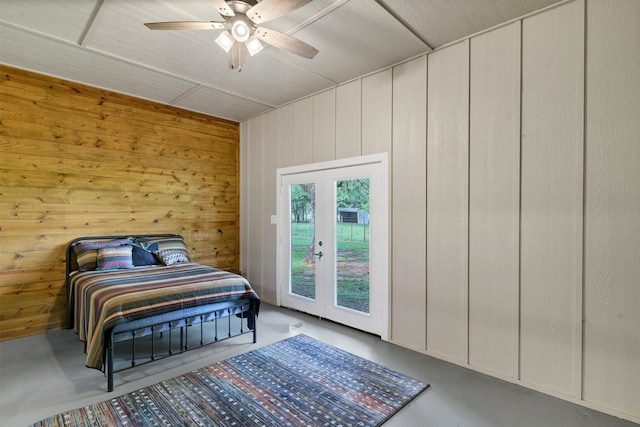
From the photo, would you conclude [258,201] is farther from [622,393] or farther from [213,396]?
[622,393]

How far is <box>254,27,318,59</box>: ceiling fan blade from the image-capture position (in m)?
2.26

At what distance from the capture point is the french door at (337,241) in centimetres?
347

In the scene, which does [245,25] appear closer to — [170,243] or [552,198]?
[552,198]

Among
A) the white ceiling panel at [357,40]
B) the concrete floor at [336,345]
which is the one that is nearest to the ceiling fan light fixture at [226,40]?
the white ceiling panel at [357,40]

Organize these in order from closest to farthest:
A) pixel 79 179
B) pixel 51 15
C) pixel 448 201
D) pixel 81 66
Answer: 1. pixel 51 15
2. pixel 448 201
3. pixel 81 66
4. pixel 79 179

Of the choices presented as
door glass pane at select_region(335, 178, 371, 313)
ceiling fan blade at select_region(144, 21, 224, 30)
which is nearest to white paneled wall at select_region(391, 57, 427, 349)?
door glass pane at select_region(335, 178, 371, 313)

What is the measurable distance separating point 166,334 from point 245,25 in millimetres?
3294

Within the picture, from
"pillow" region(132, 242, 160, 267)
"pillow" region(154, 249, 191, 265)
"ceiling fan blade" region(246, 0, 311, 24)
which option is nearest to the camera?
"ceiling fan blade" region(246, 0, 311, 24)

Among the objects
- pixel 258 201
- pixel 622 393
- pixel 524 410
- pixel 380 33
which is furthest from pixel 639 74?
pixel 258 201

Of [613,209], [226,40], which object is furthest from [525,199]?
[226,40]

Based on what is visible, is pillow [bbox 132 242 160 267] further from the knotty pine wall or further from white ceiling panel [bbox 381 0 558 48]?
white ceiling panel [bbox 381 0 558 48]

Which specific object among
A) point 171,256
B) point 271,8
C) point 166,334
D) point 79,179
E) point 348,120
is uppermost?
point 271,8

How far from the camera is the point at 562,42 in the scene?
7.78 ft

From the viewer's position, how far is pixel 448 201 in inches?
117
